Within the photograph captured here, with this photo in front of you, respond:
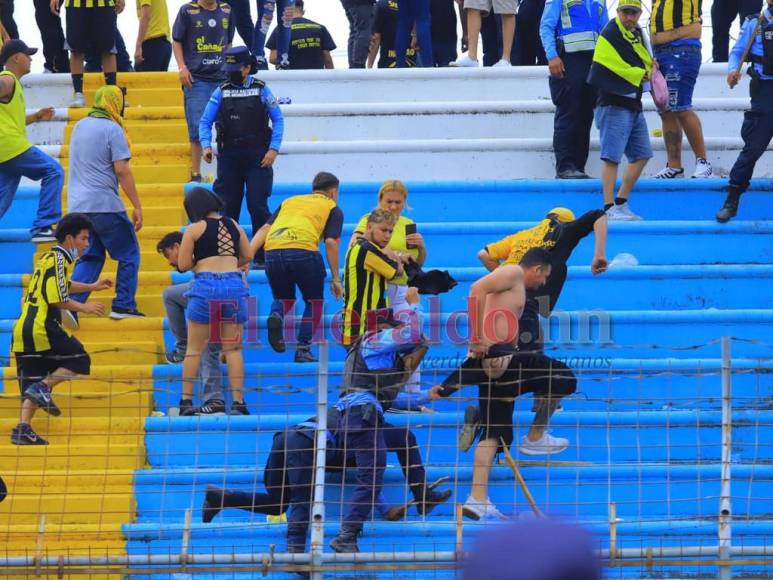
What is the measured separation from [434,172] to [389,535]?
4151mm

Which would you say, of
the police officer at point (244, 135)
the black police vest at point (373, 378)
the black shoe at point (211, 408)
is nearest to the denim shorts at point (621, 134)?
the police officer at point (244, 135)

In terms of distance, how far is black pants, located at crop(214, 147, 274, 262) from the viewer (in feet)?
30.2

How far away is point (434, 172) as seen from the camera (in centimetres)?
1050

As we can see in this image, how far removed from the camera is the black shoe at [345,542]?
6.68 metres

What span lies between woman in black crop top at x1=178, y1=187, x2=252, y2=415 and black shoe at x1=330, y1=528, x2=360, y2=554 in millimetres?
1322

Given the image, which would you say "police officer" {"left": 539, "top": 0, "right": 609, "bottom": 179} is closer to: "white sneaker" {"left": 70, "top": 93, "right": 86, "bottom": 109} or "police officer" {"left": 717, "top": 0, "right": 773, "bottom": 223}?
"police officer" {"left": 717, "top": 0, "right": 773, "bottom": 223}

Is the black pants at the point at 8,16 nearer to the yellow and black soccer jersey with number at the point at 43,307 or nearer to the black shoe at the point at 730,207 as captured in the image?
the yellow and black soccer jersey with number at the point at 43,307

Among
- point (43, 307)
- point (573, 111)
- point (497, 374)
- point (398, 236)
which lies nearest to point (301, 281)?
point (398, 236)

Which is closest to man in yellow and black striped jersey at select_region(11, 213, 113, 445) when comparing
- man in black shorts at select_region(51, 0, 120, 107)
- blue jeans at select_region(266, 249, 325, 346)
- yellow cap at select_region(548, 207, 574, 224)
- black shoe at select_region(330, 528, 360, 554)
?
blue jeans at select_region(266, 249, 325, 346)

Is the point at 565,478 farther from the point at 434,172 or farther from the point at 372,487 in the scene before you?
the point at 434,172

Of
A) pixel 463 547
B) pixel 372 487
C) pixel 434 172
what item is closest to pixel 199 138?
pixel 434 172

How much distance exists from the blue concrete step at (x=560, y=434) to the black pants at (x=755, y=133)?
236cm

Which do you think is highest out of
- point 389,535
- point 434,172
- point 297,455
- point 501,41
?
point 501,41

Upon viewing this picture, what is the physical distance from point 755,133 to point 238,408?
4.10 metres
